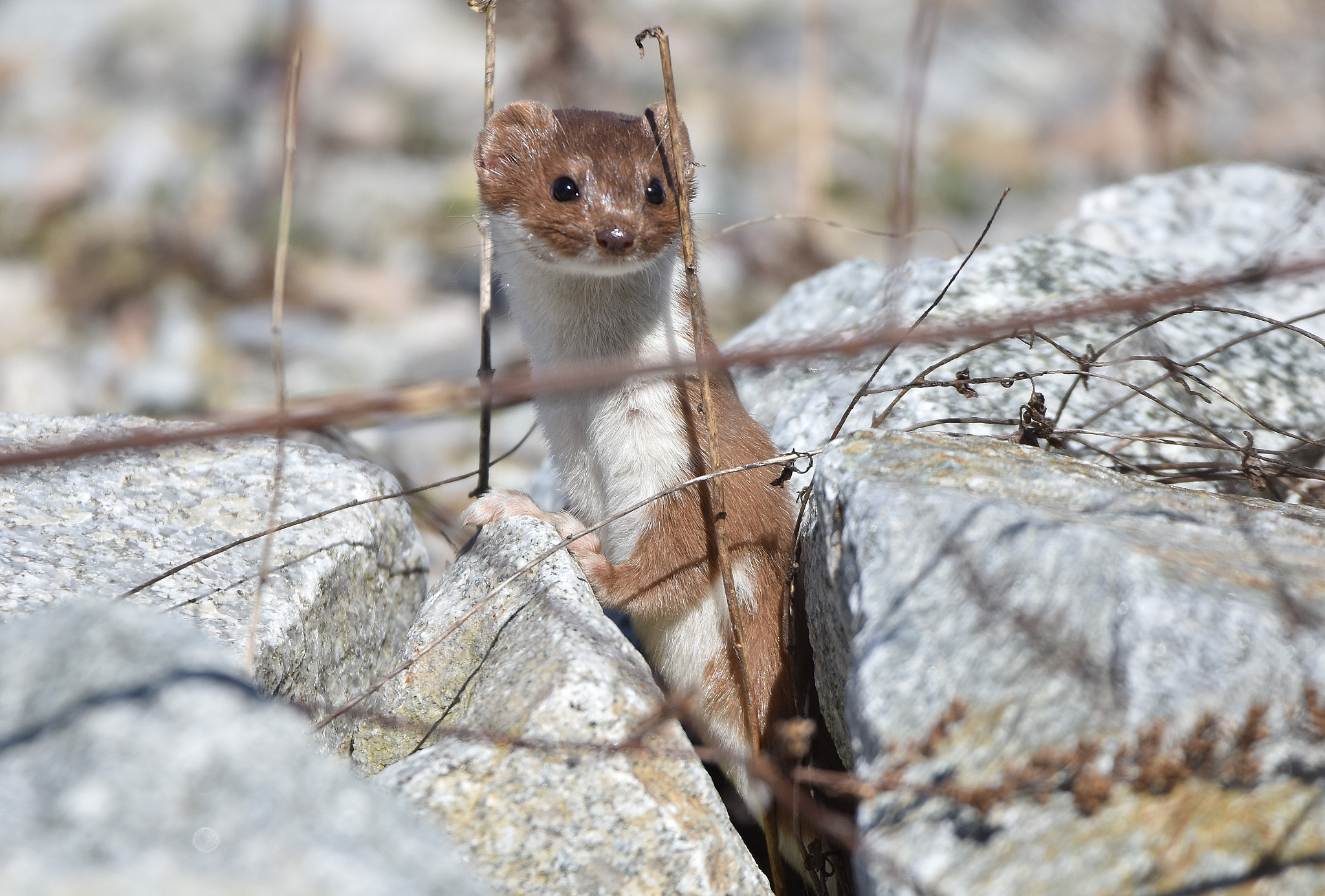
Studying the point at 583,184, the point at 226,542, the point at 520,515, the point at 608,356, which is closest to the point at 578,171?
the point at 583,184

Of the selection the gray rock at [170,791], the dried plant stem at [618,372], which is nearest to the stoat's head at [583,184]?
the gray rock at [170,791]

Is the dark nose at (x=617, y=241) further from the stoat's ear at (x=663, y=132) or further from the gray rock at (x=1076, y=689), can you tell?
the gray rock at (x=1076, y=689)

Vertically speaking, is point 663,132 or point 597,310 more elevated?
point 663,132

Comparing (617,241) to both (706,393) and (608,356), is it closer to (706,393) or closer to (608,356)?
(608,356)

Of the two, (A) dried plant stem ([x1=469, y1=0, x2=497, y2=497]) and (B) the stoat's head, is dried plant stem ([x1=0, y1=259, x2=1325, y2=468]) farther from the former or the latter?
(A) dried plant stem ([x1=469, y1=0, x2=497, y2=497])

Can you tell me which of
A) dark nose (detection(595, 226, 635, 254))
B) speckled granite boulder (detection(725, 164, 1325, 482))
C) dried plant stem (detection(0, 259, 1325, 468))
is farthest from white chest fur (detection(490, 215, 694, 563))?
dried plant stem (detection(0, 259, 1325, 468))

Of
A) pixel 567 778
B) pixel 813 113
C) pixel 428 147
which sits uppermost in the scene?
pixel 813 113
